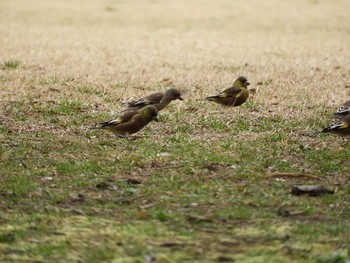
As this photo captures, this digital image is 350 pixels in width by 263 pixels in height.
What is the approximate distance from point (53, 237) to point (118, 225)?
0.52 metres

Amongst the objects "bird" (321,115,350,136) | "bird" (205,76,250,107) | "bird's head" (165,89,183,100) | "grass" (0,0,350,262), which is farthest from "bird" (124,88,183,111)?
"bird" (321,115,350,136)

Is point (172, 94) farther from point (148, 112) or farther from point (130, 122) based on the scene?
point (130, 122)

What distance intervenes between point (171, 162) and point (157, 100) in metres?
2.67

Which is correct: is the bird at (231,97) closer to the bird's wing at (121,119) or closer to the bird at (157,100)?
the bird at (157,100)

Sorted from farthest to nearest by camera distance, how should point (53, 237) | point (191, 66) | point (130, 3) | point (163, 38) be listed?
point (130, 3), point (163, 38), point (191, 66), point (53, 237)

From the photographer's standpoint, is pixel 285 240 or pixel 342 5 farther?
pixel 342 5

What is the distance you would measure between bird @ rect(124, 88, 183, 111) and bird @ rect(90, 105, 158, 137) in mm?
928

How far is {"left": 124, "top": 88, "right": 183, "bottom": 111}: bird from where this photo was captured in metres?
10.8

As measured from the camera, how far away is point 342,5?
3675 cm

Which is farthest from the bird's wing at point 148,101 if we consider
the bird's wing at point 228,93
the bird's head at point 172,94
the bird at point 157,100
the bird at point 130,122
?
the bird's wing at point 228,93

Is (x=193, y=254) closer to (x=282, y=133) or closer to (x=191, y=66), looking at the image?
(x=282, y=133)

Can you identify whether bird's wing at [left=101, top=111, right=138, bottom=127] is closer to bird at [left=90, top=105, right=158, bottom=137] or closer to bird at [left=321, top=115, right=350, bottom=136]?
bird at [left=90, top=105, right=158, bottom=137]

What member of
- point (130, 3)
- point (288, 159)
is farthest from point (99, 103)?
point (130, 3)

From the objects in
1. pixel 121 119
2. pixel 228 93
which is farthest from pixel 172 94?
Answer: pixel 121 119
